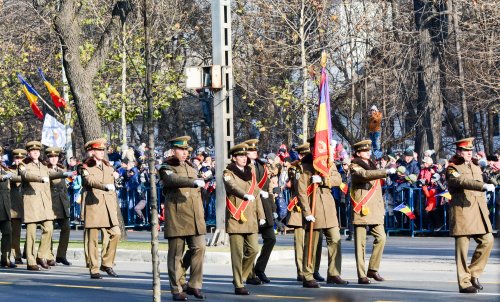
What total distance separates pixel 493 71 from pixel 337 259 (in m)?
18.9

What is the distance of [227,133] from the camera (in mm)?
20953

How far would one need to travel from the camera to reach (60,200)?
20.2m

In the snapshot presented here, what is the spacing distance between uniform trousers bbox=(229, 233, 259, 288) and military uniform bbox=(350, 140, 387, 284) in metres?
1.43

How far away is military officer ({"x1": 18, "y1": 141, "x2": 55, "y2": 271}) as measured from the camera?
19.4m

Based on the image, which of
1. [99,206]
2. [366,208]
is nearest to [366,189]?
[366,208]

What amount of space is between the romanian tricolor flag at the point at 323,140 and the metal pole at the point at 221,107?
3.84 metres

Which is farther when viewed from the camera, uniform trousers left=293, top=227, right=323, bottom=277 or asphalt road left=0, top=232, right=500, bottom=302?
uniform trousers left=293, top=227, right=323, bottom=277

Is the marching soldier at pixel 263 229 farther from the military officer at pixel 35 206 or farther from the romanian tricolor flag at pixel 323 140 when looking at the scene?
the military officer at pixel 35 206

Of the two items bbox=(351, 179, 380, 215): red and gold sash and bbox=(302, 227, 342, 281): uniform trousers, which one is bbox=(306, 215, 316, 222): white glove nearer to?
bbox=(302, 227, 342, 281): uniform trousers

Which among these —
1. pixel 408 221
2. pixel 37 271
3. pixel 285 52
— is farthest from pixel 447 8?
pixel 37 271

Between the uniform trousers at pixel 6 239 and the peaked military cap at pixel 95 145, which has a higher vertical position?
the peaked military cap at pixel 95 145

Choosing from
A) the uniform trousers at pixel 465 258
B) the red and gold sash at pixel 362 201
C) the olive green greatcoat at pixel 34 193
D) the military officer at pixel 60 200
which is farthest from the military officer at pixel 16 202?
the uniform trousers at pixel 465 258

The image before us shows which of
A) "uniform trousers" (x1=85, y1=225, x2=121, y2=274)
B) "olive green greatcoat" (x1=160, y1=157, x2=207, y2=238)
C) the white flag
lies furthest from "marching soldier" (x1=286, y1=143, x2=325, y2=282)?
the white flag

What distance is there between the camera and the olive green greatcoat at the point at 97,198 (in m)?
17.9
